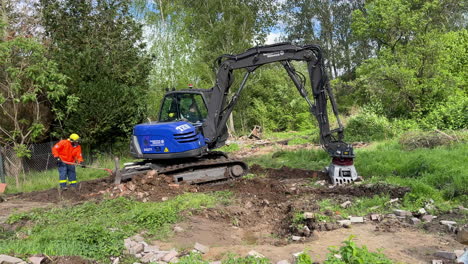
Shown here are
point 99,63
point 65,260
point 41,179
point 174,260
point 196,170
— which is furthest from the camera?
point 99,63

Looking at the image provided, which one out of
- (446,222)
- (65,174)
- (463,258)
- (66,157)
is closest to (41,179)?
(65,174)

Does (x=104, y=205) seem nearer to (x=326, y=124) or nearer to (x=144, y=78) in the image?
(x=326, y=124)

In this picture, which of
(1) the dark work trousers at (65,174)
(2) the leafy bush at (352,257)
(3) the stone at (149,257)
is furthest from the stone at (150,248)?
(1) the dark work trousers at (65,174)

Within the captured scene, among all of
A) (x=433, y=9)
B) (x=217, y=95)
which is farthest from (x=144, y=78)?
(x=433, y=9)

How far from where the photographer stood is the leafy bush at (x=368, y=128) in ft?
57.5

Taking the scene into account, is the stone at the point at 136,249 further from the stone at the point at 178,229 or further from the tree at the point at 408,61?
the tree at the point at 408,61

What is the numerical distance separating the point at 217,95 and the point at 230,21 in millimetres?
17386

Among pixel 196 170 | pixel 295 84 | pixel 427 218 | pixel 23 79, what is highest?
pixel 23 79

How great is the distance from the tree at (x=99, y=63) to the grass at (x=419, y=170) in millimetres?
6517

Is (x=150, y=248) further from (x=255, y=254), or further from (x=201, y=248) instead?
(x=255, y=254)

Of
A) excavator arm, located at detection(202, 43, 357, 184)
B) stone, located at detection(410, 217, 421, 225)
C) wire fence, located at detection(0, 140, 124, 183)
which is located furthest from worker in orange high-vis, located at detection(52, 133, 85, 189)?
stone, located at detection(410, 217, 421, 225)

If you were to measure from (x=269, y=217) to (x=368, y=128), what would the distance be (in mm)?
12314

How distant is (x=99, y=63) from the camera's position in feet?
51.5

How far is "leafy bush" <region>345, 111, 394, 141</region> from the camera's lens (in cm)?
1752
